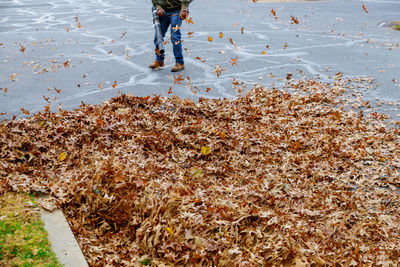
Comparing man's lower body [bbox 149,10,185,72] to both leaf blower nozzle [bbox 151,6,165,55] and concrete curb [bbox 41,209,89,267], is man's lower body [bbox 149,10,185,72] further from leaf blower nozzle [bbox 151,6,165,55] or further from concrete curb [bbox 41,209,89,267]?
concrete curb [bbox 41,209,89,267]

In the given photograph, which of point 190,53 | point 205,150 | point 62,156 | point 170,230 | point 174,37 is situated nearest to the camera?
point 170,230

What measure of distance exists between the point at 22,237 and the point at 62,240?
274 mm

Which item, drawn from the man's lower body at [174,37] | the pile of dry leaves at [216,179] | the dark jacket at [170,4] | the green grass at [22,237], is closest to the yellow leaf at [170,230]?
Result: the pile of dry leaves at [216,179]

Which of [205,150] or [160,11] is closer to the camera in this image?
[205,150]

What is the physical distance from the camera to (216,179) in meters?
3.88

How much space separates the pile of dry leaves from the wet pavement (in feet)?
3.85

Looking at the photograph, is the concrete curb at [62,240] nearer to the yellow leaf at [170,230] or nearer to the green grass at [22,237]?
the green grass at [22,237]

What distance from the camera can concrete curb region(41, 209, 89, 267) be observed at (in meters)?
2.38

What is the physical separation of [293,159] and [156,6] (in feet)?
14.5

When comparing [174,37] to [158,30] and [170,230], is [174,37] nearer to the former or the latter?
[158,30]

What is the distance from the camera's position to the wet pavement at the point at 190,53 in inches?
250

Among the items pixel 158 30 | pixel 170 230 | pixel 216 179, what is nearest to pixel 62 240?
pixel 170 230

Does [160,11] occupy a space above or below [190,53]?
above

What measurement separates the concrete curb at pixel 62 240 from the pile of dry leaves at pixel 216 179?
0.43 ft
